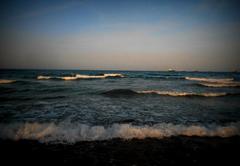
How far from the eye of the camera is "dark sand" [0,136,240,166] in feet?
9.97

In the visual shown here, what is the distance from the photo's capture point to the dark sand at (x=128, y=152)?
120 inches

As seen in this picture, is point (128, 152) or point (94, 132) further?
point (94, 132)

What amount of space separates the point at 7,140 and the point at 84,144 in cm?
221

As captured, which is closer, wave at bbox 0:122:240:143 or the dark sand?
the dark sand

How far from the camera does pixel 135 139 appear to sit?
13.3ft

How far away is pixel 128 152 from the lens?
3.36 metres

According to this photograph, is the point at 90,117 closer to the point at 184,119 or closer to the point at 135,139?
the point at 135,139

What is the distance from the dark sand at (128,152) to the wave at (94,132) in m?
0.28

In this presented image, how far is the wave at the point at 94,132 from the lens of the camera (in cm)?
408

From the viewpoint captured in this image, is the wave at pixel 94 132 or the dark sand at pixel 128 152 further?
the wave at pixel 94 132

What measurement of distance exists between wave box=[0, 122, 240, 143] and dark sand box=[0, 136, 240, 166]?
28 cm

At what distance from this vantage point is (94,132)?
4.43m

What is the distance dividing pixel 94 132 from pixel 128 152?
149 cm

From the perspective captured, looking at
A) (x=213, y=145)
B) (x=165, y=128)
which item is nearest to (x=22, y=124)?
(x=165, y=128)
